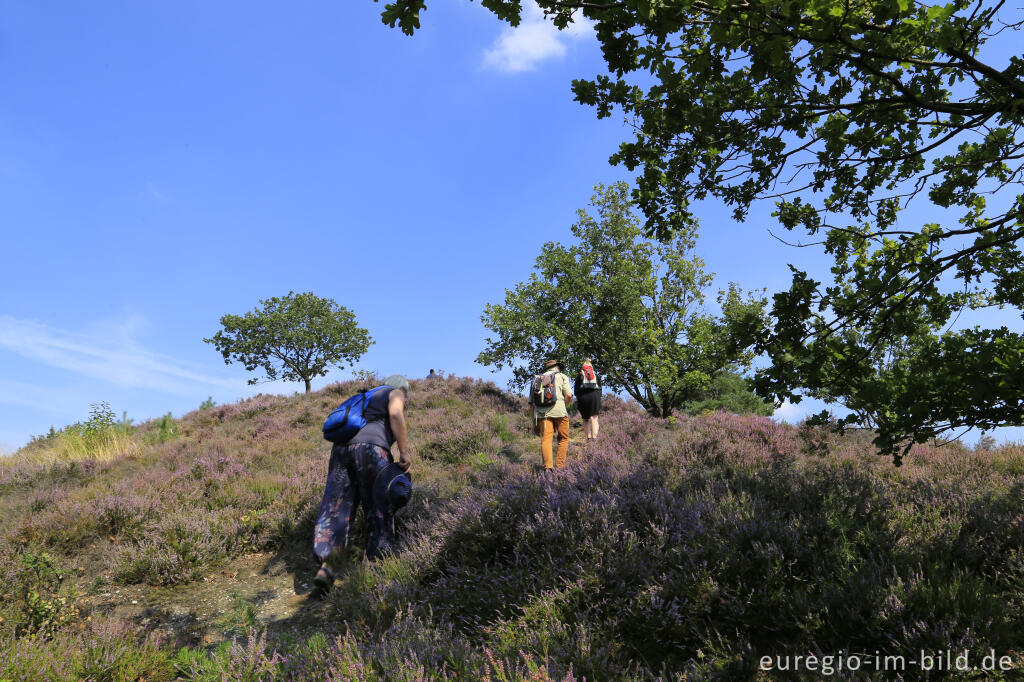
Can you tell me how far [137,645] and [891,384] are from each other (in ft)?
21.7

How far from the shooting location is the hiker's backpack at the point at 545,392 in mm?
8812

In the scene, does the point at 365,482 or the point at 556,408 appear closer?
the point at 365,482

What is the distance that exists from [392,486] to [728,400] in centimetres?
2347

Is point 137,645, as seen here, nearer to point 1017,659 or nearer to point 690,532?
point 690,532

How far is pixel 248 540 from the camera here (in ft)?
22.8

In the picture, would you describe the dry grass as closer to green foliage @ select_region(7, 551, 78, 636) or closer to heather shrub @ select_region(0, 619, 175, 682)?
green foliage @ select_region(7, 551, 78, 636)

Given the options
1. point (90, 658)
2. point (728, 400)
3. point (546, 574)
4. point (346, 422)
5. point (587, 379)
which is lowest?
point (90, 658)

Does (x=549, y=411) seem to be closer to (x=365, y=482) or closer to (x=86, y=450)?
(x=365, y=482)

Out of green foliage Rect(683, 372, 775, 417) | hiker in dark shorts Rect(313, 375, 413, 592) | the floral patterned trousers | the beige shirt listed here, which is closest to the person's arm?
hiker in dark shorts Rect(313, 375, 413, 592)

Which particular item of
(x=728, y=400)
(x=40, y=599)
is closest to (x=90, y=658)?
(x=40, y=599)

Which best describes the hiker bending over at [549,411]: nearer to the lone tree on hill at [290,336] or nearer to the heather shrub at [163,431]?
the heather shrub at [163,431]

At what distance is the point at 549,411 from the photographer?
8836mm

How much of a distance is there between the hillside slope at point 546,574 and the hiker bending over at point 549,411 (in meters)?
0.54

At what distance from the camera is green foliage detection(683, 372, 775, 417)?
24.0m
